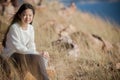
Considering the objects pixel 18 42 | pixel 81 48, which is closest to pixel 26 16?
pixel 18 42

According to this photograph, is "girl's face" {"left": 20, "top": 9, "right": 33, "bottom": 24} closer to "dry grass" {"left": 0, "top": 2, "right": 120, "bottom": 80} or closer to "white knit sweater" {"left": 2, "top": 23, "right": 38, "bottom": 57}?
"white knit sweater" {"left": 2, "top": 23, "right": 38, "bottom": 57}

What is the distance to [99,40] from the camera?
Result: 12.2ft

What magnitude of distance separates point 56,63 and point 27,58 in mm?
333

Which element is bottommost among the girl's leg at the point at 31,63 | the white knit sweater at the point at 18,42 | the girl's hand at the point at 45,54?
the girl's leg at the point at 31,63

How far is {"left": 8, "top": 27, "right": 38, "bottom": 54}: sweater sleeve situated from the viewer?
311cm

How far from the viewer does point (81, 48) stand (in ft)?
11.7

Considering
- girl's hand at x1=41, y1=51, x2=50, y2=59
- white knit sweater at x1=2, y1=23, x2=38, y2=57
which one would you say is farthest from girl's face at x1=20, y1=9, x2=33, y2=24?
girl's hand at x1=41, y1=51, x2=50, y2=59

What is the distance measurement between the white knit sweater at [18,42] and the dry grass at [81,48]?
0.18 m

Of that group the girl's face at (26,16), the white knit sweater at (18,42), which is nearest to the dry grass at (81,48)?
the white knit sweater at (18,42)

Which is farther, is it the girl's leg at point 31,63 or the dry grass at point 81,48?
the dry grass at point 81,48

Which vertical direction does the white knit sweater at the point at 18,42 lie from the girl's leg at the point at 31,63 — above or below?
above

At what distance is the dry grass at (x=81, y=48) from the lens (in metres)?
3.33

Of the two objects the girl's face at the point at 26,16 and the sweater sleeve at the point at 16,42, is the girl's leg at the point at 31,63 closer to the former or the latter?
the sweater sleeve at the point at 16,42

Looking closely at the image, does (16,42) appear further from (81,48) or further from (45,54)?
(81,48)
